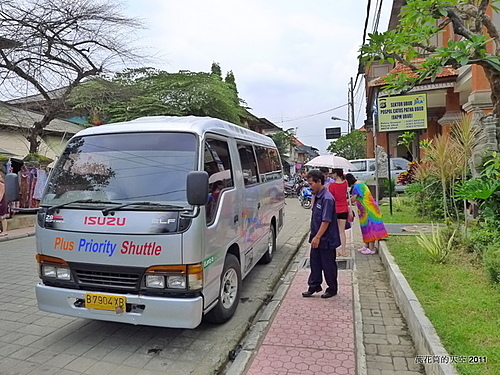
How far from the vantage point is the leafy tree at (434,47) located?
445 cm

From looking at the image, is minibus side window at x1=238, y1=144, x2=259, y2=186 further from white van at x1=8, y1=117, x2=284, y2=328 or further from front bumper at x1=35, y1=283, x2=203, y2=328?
front bumper at x1=35, y1=283, x2=203, y2=328

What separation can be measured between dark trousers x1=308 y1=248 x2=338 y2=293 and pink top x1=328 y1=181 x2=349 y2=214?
6.44 feet

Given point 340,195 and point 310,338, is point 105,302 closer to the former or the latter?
point 310,338

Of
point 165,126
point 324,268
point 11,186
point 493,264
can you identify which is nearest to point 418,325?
point 493,264

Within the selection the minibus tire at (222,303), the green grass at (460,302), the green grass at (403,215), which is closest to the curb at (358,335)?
the green grass at (460,302)

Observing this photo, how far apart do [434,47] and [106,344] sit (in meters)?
5.63

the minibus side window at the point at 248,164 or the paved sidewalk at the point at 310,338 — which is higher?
the minibus side window at the point at 248,164

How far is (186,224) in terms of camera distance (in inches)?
129

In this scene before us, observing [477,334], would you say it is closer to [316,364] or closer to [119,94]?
[316,364]

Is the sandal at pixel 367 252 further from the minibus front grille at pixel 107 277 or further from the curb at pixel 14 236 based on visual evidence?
the curb at pixel 14 236

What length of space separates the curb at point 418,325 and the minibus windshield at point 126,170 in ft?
7.81

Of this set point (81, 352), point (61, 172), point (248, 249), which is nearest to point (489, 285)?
point (248, 249)

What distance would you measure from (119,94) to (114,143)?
12290 millimetres

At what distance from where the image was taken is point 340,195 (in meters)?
6.69
